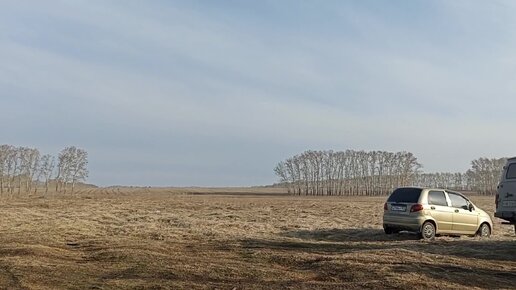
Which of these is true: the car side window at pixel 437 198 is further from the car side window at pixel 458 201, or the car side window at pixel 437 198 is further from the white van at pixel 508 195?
the white van at pixel 508 195

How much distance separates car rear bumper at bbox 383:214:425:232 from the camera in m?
17.0

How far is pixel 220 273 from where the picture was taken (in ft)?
33.3

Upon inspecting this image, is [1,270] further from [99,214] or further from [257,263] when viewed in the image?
[99,214]

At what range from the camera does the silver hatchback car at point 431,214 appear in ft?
56.3

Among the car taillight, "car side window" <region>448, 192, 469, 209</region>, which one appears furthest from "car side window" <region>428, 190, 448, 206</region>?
the car taillight

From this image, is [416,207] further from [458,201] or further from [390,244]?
[390,244]

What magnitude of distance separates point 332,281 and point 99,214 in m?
20.9

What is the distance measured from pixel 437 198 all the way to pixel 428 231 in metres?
1.20

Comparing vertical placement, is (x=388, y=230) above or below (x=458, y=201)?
below

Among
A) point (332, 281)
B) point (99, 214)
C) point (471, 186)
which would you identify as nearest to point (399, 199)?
point (332, 281)

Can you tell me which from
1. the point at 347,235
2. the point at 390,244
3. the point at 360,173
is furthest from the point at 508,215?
the point at 360,173

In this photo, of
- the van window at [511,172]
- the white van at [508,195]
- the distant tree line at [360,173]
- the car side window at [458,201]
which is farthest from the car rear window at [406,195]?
the distant tree line at [360,173]

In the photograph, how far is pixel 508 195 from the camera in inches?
560

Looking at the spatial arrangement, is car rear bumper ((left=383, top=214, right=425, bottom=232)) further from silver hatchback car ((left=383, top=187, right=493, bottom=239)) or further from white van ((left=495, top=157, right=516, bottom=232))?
white van ((left=495, top=157, right=516, bottom=232))
